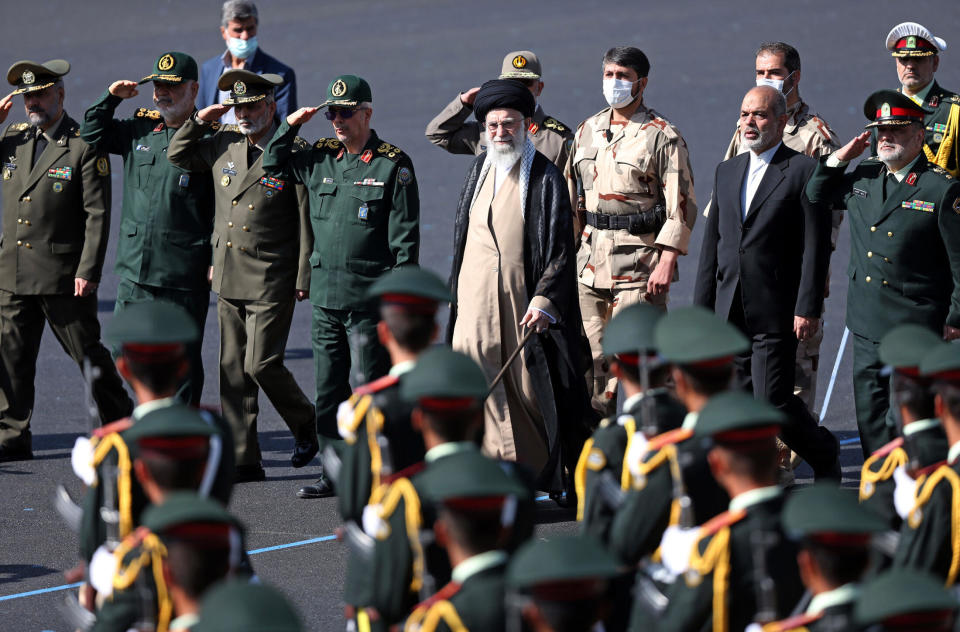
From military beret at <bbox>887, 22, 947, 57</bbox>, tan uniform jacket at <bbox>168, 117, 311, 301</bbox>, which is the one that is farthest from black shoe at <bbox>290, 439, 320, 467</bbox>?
military beret at <bbox>887, 22, 947, 57</bbox>

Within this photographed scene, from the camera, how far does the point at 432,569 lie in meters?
4.39

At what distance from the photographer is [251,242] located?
884 cm

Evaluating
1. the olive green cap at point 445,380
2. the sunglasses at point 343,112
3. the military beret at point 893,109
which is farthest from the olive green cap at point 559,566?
the sunglasses at point 343,112

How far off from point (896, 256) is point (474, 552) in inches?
174


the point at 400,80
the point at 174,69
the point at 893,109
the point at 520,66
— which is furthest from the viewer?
the point at 400,80

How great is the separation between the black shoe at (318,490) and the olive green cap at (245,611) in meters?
5.29

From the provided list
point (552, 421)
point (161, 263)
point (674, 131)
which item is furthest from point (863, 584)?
point (161, 263)

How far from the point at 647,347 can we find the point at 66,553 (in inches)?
147

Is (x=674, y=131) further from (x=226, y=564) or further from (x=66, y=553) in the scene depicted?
(x=226, y=564)

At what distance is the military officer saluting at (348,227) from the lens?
847cm

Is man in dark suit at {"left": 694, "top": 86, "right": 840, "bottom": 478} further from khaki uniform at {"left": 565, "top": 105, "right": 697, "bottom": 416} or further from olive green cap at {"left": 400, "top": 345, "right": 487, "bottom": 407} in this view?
olive green cap at {"left": 400, "top": 345, "right": 487, "bottom": 407}

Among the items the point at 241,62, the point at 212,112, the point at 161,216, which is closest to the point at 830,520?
the point at 212,112

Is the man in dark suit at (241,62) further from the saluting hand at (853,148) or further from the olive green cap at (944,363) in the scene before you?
the olive green cap at (944,363)

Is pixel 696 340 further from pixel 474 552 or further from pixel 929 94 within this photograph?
pixel 929 94
